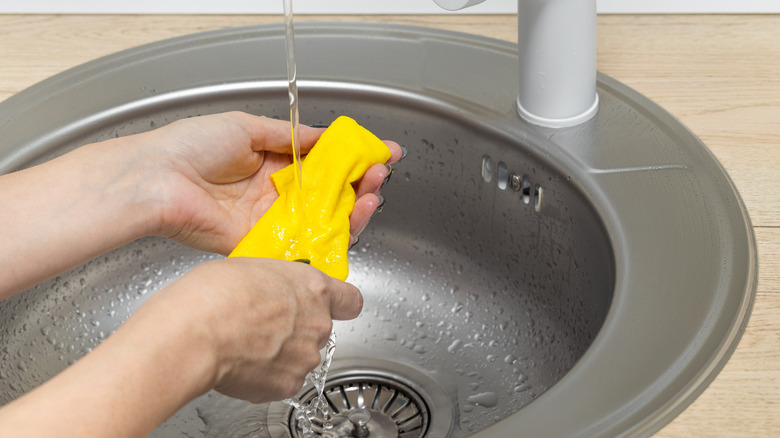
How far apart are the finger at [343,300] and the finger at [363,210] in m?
0.14

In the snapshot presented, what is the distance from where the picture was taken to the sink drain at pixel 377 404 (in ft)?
2.85

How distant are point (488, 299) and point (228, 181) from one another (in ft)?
1.11

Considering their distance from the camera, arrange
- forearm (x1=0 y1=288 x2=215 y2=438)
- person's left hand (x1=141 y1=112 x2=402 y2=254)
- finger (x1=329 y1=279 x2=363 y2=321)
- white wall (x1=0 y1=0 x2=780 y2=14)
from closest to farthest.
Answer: forearm (x1=0 y1=288 x2=215 y2=438) → finger (x1=329 y1=279 x2=363 y2=321) → person's left hand (x1=141 y1=112 x2=402 y2=254) → white wall (x1=0 y1=0 x2=780 y2=14)

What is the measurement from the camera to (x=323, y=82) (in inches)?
37.9

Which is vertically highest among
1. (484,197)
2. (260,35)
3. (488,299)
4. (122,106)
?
(260,35)

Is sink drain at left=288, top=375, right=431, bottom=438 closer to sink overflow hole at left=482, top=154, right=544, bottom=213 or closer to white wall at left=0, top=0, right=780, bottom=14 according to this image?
sink overflow hole at left=482, top=154, right=544, bottom=213

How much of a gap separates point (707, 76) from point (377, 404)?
0.53 meters

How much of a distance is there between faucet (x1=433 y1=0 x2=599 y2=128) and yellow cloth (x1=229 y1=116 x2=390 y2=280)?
0.57 ft

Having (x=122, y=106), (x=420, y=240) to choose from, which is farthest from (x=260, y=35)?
(x=420, y=240)

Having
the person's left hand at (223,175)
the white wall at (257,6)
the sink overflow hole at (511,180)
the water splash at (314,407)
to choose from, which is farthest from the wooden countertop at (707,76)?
the water splash at (314,407)

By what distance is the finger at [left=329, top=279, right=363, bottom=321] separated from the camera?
692mm

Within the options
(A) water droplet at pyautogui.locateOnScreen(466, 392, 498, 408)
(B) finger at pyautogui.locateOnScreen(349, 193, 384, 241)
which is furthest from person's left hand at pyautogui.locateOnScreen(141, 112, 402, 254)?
(A) water droplet at pyautogui.locateOnScreen(466, 392, 498, 408)

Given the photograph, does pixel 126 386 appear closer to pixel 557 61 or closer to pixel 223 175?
pixel 223 175

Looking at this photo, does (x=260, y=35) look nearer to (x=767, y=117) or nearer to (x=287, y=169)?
(x=287, y=169)
